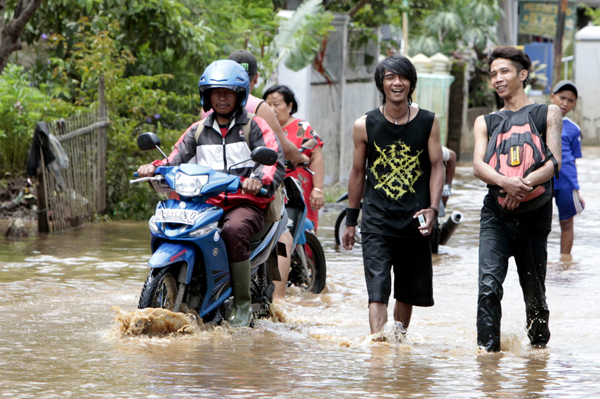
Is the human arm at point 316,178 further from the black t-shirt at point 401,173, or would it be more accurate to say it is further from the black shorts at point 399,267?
the black t-shirt at point 401,173

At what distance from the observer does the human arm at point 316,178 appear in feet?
27.5

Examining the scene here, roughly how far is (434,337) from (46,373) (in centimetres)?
271

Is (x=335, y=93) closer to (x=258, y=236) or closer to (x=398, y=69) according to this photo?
(x=258, y=236)

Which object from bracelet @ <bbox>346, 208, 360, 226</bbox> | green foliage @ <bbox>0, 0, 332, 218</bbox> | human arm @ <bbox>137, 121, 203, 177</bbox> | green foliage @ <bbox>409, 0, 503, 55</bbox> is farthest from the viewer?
green foliage @ <bbox>409, 0, 503, 55</bbox>

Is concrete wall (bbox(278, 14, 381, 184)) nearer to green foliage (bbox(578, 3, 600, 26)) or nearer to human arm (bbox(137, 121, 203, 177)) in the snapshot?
human arm (bbox(137, 121, 203, 177))

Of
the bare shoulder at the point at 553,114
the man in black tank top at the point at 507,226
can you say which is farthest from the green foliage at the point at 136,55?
the bare shoulder at the point at 553,114

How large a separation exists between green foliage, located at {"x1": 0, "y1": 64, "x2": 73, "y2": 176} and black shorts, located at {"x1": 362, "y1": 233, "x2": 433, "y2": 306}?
743 cm

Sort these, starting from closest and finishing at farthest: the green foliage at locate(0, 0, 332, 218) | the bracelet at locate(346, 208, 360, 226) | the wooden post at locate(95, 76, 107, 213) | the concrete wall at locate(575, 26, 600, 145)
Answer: the bracelet at locate(346, 208, 360, 226), the wooden post at locate(95, 76, 107, 213), the green foliage at locate(0, 0, 332, 218), the concrete wall at locate(575, 26, 600, 145)

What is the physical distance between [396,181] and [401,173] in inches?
2.3

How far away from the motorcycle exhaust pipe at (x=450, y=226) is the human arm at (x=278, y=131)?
380cm

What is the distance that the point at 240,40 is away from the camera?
15492 mm

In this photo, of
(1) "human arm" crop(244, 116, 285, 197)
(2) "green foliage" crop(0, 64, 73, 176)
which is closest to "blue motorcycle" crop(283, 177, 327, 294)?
(1) "human arm" crop(244, 116, 285, 197)

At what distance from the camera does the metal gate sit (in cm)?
1118

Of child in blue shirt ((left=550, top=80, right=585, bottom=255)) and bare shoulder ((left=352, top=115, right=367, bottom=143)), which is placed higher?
bare shoulder ((left=352, top=115, right=367, bottom=143))
